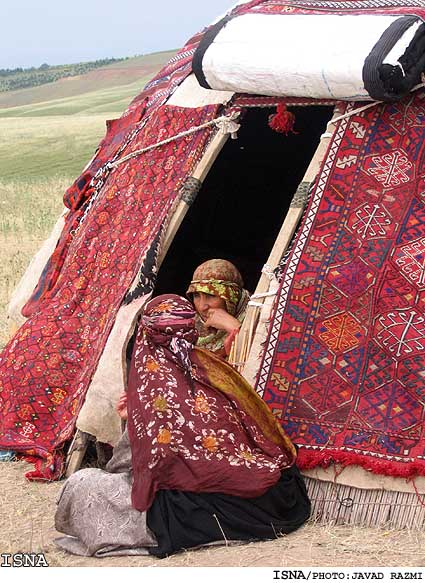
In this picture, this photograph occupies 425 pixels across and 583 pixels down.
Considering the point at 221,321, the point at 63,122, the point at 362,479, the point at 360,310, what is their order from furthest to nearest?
the point at 63,122 → the point at 221,321 → the point at 360,310 → the point at 362,479

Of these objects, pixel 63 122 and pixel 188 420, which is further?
pixel 63 122

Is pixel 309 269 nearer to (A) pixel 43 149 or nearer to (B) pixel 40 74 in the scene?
(A) pixel 43 149

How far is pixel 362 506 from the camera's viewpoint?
15.5ft

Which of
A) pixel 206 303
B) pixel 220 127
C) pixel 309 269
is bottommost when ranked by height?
pixel 206 303

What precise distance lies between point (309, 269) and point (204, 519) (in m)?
1.34

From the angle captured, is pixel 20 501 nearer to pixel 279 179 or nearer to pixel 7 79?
pixel 279 179

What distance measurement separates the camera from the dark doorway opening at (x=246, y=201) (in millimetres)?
7488

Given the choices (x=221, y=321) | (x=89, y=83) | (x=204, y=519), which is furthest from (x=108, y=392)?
(x=89, y=83)

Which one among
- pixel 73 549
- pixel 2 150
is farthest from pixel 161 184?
pixel 2 150

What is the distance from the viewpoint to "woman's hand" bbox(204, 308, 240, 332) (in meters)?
5.52

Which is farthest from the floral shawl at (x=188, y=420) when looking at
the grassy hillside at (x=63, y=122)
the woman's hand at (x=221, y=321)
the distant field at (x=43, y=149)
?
the grassy hillside at (x=63, y=122)

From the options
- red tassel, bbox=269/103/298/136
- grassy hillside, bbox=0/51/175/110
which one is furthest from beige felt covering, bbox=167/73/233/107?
grassy hillside, bbox=0/51/175/110

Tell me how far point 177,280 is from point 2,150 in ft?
72.1

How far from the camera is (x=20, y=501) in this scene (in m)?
5.24
